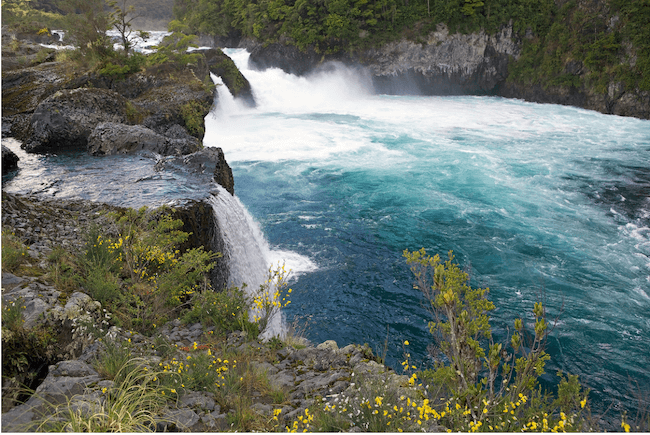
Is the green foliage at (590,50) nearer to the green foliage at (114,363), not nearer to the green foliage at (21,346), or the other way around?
the green foliage at (114,363)

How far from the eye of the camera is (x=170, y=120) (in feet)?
41.9

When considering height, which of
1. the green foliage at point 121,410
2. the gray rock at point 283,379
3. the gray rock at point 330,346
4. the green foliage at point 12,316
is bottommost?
the gray rock at point 330,346

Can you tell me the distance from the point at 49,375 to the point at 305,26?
3334 centimetres

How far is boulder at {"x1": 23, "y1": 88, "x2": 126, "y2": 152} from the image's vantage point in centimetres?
1016

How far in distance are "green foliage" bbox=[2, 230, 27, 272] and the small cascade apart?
2997 millimetres

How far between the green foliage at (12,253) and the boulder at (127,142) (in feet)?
17.5

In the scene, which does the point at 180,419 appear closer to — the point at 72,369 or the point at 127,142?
the point at 72,369

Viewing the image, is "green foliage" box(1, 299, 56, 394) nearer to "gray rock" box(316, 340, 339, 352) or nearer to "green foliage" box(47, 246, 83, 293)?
"green foliage" box(47, 246, 83, 293)

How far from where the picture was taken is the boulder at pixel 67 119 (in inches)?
400

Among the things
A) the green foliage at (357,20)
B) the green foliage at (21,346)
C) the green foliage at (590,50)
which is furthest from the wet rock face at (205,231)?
the green foliage at (357,20)

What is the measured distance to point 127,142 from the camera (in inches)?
399

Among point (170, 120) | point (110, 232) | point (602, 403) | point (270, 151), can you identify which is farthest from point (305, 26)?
point (602, 403)

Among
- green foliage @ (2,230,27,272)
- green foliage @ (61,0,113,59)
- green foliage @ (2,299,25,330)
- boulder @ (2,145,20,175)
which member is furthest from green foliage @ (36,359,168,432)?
green foliage @ (61,0,113,59)

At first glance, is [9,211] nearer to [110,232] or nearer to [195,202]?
[110,232]
